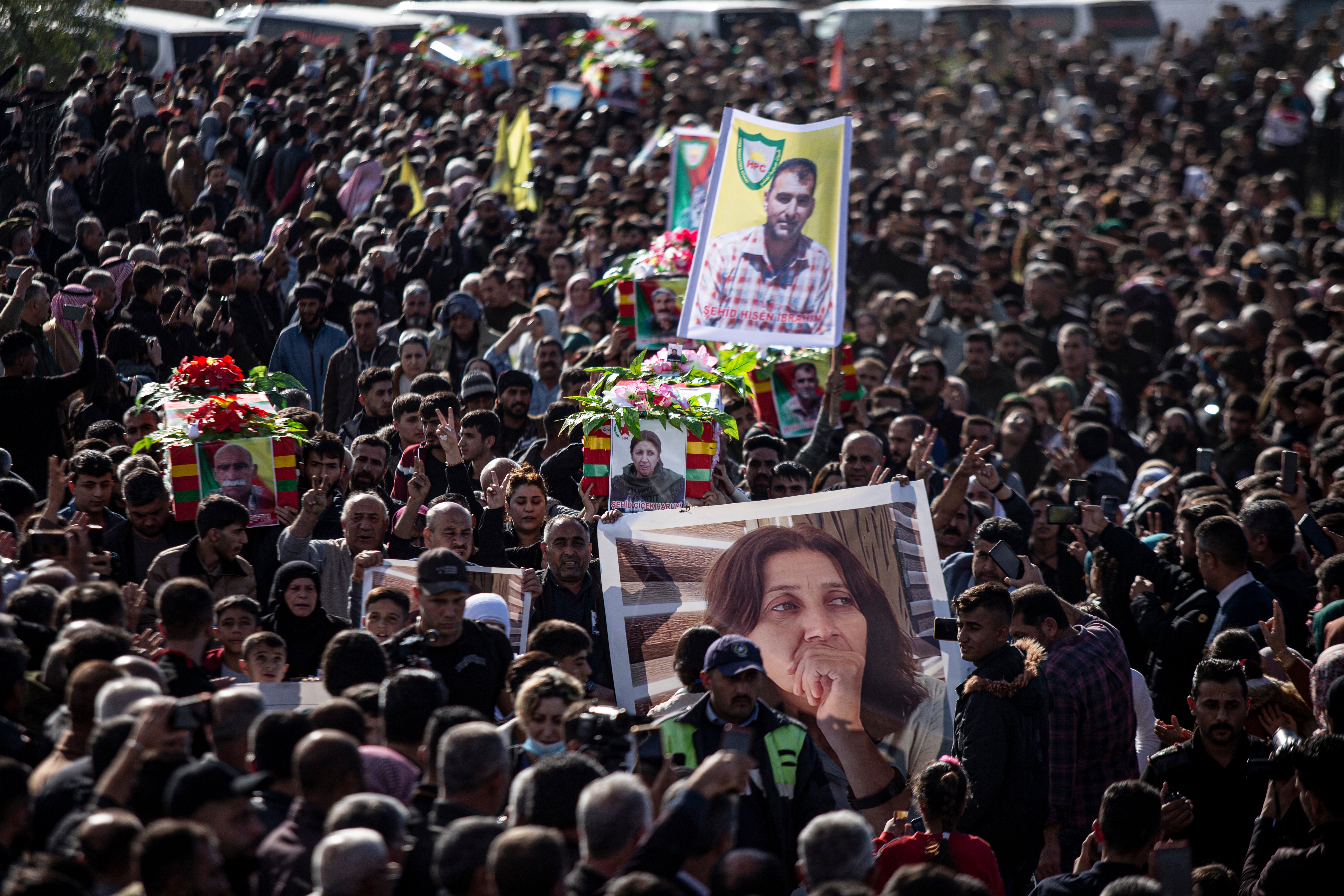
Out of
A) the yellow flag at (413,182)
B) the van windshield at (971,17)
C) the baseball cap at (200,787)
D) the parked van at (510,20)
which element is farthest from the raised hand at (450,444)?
the van windshield at (971,17)

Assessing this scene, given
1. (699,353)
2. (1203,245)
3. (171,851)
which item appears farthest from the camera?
(1203,245)

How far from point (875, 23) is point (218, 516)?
25.7 metres

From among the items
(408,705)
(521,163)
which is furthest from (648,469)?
(521,163)

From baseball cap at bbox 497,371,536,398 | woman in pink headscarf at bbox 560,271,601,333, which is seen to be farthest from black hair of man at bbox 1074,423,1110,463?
woman in pink headscarf at bbox 560,271,601,333

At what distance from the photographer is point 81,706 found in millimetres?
4656

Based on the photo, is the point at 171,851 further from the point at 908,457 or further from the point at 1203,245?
the point at 1203,245

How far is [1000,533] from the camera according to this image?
7.39 meters

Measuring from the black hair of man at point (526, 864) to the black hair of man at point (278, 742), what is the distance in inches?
38.4

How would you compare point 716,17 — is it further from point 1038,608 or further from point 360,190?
point 1038,608

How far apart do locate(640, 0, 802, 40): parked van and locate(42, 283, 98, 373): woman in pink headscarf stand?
2079 cm

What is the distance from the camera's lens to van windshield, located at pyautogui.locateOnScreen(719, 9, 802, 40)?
29484mm

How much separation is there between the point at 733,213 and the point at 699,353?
1.44 meters

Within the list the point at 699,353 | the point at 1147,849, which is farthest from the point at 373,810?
the point at 699,353

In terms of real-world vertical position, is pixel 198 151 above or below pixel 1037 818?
above
